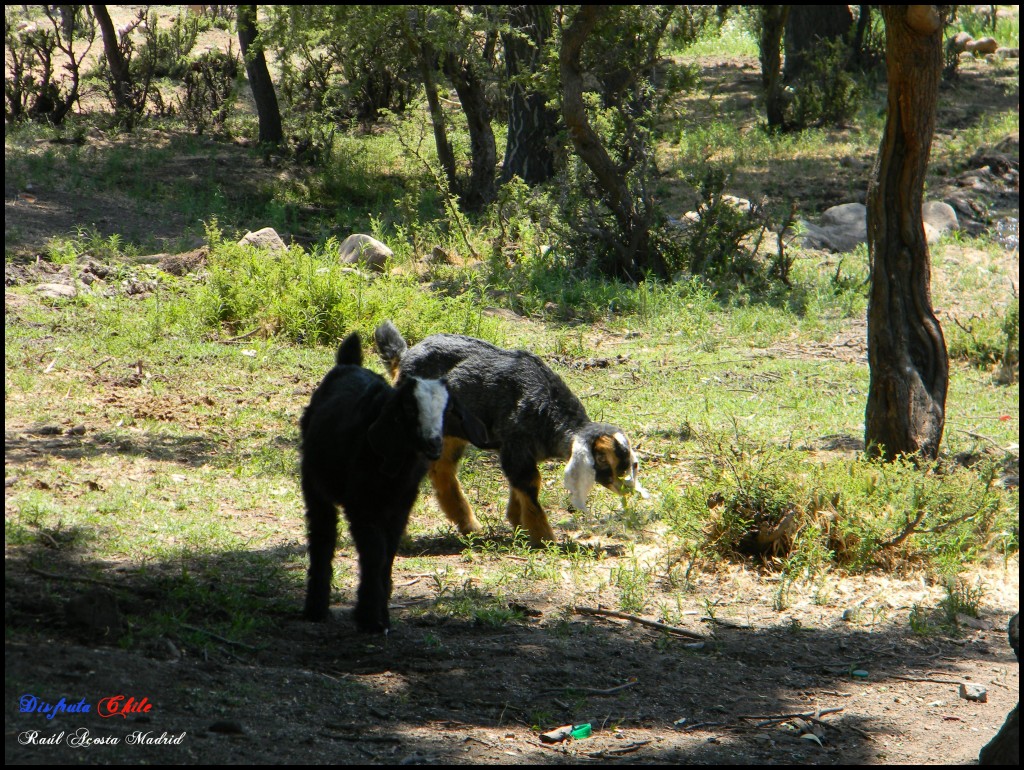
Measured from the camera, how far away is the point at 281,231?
14258 millimetres

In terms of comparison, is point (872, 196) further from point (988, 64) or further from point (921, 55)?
point (988, 64)

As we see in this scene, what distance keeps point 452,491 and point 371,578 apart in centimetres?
191

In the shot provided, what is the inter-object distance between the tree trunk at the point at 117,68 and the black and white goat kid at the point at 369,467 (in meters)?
14.6

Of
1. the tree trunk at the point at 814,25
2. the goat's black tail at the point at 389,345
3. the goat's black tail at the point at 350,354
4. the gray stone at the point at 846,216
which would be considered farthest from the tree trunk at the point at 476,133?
the goat's black tail at the point at 350,354

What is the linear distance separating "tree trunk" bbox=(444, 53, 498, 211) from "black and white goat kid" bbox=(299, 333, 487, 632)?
1104 centimetres

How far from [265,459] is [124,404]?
154 cm

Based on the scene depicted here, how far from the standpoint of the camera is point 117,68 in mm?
17938

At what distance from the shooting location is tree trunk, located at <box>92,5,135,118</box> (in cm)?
1738

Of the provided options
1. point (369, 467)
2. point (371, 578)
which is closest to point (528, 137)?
point (369, 467)

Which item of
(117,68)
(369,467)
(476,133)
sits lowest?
(369,467)

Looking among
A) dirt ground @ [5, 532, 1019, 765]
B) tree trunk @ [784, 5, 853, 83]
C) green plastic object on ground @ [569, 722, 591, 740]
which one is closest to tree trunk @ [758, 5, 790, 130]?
tree trunk @ [784, 5, 853, 83]

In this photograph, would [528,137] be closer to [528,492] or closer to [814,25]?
[814,25]

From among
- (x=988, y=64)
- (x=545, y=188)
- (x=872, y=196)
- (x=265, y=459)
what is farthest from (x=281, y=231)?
(x=988, y=64)

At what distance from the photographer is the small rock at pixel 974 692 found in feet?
16.0
